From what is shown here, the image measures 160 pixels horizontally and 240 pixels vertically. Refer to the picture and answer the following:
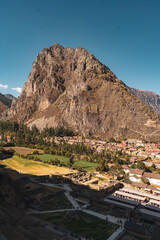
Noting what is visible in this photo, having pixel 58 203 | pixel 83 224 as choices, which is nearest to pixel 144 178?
pixel 58 203

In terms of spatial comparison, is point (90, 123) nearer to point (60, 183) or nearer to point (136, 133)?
point (136, 133)

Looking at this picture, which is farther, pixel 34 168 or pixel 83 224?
pixel 34 168

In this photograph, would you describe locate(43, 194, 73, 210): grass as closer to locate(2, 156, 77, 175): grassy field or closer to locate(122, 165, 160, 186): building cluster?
locate(2, 156, 77, 175): grassy field

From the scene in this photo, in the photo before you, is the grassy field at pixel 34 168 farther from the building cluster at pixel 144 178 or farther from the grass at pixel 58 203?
the grass at pixel 58 203

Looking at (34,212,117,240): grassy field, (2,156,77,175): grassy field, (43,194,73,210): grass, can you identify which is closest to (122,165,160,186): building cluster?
(2,156,77,175): grassy field

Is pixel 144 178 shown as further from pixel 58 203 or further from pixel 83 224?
pixel 83 224

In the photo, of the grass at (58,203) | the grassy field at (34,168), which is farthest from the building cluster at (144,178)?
the grass at (58,203)

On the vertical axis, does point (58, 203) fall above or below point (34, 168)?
above

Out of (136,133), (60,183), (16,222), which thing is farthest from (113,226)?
(136,133)

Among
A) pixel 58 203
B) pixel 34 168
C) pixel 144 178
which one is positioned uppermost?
Answer: pixel 144 178
